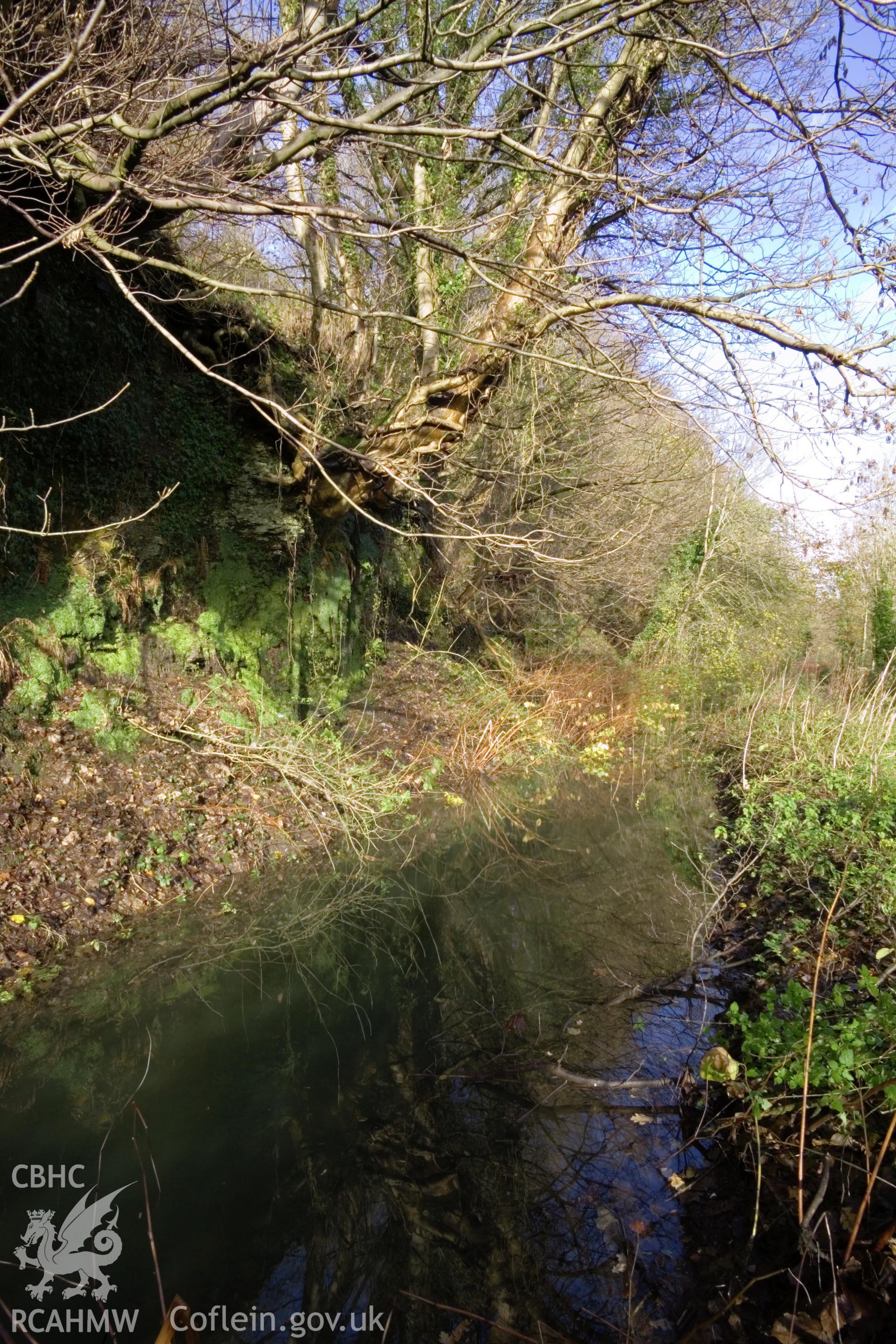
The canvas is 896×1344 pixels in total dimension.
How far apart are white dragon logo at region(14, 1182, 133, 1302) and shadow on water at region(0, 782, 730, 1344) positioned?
0.04 metres

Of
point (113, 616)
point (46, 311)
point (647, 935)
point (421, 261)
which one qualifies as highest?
point (421, 261)

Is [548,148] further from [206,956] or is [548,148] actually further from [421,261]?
[206,956]

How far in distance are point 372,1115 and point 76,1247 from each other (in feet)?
4.15

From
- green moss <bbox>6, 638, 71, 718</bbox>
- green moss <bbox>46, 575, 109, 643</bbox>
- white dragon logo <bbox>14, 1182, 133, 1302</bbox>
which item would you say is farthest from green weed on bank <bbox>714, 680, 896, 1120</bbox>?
green moss <bbox>46, 575, 109, 643</bbox>

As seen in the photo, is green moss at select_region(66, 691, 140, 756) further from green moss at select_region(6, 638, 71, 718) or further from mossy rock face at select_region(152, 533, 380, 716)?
mossy rock face at select_region(152, 533, 380, 716)

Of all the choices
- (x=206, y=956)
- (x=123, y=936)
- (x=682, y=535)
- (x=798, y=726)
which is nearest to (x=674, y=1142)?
(x=206, y=956)

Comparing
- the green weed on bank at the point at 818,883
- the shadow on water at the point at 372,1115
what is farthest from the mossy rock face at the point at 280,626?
the green weed on bank at the point at 818,883

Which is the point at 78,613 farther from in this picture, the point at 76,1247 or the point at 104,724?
the point at 76,1247

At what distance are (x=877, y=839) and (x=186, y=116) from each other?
619 cm

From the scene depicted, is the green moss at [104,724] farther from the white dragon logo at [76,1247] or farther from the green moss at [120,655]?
the white dragon logo at [76,1247]

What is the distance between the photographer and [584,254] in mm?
8547

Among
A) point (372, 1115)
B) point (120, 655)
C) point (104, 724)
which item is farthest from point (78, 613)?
point (372, 1115)

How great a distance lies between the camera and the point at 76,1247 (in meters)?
3.02

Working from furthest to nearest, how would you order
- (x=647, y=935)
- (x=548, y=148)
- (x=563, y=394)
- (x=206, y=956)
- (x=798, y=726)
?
(x=563, y=394), (x=798, y=726), (x=548, y=148), (x=647, y=935), (x=206, y=956)
